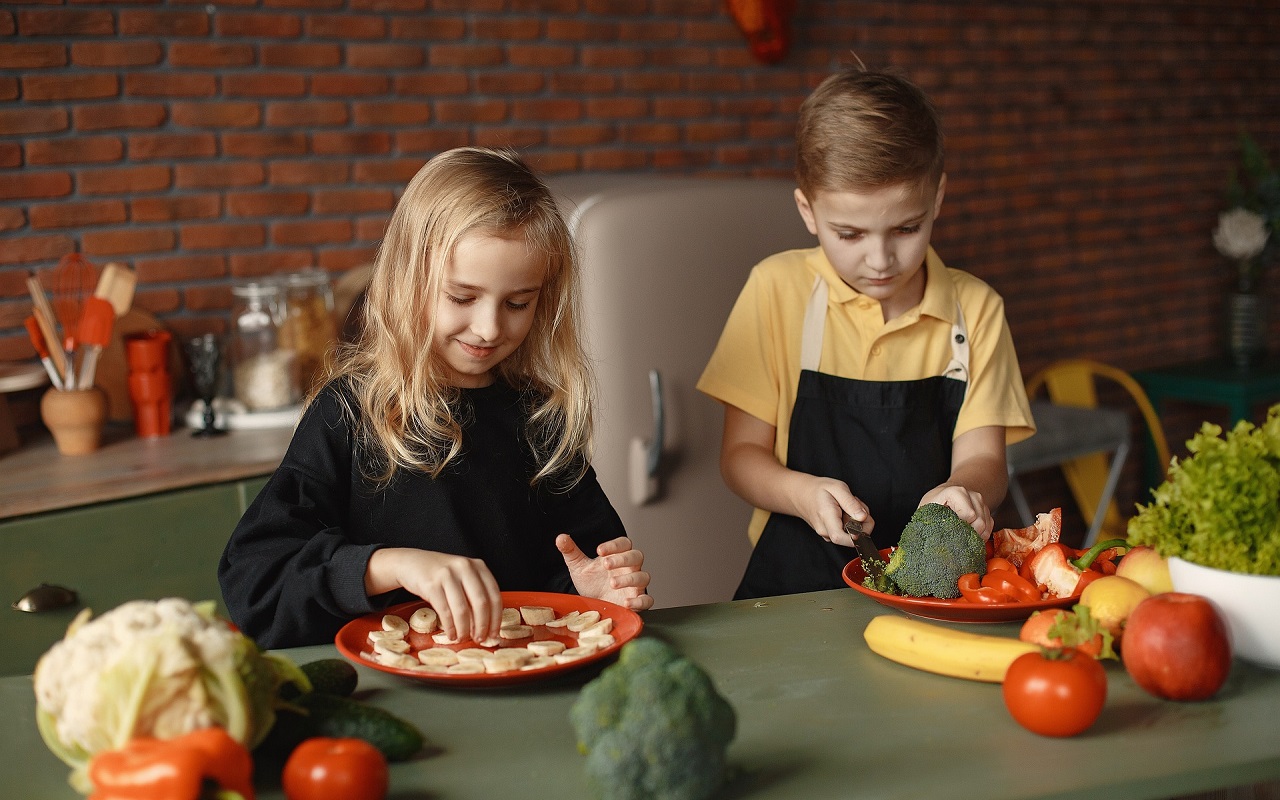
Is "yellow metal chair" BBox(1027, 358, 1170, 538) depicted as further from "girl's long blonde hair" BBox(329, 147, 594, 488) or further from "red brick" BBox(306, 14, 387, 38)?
"girl's long blonde hair" BBox(329, 147, 594, 488)

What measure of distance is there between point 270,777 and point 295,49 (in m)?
2.56

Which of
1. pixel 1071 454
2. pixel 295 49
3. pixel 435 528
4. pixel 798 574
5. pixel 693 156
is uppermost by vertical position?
pixel 295 49

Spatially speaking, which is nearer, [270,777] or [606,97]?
[270,777]

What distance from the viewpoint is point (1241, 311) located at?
501 cm

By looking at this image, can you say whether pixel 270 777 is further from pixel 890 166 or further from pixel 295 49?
pixel 295 49

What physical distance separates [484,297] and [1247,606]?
99cm

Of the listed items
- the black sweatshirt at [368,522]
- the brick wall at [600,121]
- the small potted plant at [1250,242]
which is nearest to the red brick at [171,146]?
the brick wall at [600,121]

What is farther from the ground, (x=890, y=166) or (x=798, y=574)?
(x=890, y=166)

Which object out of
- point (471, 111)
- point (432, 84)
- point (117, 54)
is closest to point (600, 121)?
point (471, 111)

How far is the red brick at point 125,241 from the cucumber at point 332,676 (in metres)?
2.17

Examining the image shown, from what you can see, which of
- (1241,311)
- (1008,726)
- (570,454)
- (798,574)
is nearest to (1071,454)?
(1241,311)

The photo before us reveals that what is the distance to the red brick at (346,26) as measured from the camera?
327cm

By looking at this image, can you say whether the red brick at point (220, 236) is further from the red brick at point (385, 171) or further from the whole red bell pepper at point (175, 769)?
the whole red bell pepper at point (175, 769)

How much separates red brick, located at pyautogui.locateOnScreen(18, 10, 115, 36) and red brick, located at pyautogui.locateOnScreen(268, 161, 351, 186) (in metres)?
0.52
